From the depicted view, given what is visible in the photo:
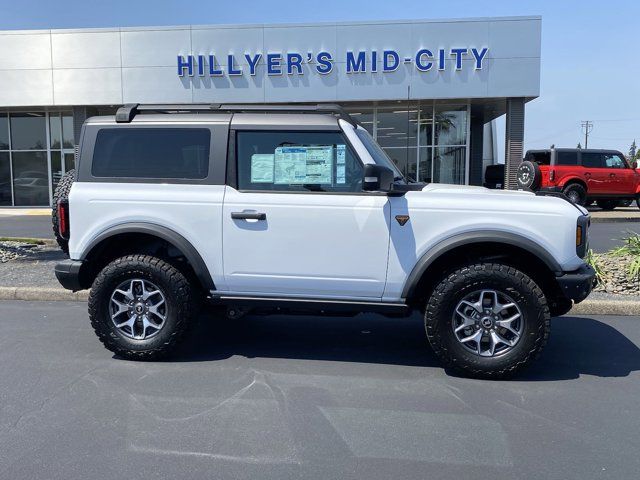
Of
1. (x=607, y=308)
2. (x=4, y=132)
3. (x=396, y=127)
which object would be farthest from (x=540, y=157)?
(x=4, y=132)

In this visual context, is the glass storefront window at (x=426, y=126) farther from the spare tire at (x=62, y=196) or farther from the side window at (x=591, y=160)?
the spare tire at (x=62, y=196)

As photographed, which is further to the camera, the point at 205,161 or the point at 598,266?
the point at 598,266

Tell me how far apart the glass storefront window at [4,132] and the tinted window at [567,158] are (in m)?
21.5

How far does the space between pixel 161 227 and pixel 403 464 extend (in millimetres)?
2653

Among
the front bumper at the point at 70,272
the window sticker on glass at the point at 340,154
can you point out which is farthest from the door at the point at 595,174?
the front bumper at the point at 70,272

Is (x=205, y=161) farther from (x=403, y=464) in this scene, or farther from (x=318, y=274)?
(x=403, y=464)

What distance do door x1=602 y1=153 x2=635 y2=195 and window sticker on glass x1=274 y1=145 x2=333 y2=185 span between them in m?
17.0

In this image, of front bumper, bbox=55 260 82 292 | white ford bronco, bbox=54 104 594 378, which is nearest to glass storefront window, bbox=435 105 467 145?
white ford bronco, bbox=54 104 594 378

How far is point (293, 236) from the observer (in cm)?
434

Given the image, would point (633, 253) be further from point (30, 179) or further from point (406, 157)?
point (30, 179)

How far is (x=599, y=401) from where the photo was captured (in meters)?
3.88

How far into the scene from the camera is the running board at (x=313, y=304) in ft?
14.2

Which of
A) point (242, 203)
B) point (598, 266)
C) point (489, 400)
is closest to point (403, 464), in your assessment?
point (489, 400)

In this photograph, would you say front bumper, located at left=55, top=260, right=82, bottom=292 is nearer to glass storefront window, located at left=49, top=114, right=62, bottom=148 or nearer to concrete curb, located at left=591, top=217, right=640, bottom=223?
concrete curb, located at left=591, top=217, right=640, bottom=223
